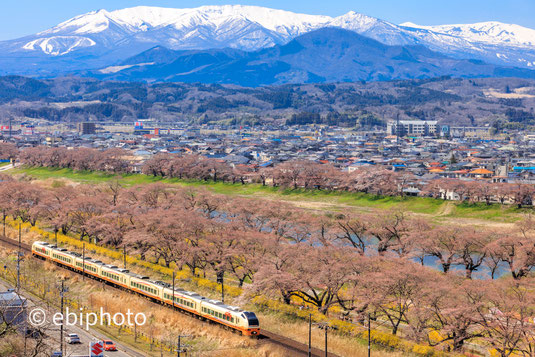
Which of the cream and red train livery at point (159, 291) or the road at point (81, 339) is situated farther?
the cream and red train livery at point (159, 291)

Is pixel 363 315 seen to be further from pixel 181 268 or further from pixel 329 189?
pixel 329 189

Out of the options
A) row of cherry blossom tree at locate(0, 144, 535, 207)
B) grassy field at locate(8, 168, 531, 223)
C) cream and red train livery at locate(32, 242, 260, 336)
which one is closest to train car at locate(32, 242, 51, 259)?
cream and red train livery at locate(32, 242, 260, 336)

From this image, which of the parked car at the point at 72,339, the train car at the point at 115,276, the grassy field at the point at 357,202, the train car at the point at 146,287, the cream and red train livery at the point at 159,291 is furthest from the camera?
the grassy field at the point at 357,202

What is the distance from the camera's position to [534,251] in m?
36.2

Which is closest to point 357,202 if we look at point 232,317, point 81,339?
point 232,317

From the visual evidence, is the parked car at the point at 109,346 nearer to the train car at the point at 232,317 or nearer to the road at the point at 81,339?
the road at the point at 81,339

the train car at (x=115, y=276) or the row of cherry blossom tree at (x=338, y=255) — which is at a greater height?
the row of cherry blossom tree at (x=338, y=255)

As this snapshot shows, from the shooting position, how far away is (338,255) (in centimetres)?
3216

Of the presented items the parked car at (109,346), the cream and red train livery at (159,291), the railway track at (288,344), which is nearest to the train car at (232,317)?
the cream and red train livery at (159,291)

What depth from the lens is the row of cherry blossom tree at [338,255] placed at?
84.3ft

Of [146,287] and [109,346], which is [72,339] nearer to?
[109,346]

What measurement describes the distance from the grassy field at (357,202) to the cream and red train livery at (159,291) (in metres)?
29.4

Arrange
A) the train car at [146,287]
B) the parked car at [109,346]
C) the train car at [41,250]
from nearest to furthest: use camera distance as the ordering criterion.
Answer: the parked car at [109,346], the train car at [146,287], the train car at [41,250]

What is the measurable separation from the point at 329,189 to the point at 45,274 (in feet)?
128
